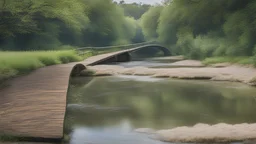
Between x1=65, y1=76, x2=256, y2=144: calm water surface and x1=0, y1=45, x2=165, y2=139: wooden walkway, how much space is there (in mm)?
576

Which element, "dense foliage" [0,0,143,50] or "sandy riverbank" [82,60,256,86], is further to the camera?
"sandy riverbank" [82,60,256,86]

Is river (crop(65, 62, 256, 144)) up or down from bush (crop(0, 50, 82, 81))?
down

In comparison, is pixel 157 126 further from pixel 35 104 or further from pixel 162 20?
pixel 162 20

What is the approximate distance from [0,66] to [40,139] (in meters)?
7.85

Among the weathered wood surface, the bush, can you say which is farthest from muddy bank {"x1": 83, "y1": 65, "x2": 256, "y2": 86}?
the weathered wood surface

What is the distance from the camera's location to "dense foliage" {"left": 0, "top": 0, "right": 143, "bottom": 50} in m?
14.8

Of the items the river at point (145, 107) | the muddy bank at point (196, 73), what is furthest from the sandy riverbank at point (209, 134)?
the muddy bank at point (196, 73)

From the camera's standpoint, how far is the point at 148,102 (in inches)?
453

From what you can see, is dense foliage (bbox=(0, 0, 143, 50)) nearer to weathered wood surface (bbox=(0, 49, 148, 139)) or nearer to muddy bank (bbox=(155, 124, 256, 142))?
weathered wood surface (bbox=(0, 49, 148, 139))

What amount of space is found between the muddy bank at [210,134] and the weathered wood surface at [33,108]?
2092mm

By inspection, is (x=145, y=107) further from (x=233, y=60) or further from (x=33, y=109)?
(x=233, y=60)

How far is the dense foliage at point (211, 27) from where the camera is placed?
22969mm

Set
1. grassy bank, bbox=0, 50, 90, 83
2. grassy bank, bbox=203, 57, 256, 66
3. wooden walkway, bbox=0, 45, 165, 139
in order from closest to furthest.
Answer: wooden walkway, bbox=0, 45, 165, 139 → grassy bank, bbox=0, 50, 90, 83 → grassy bank, bbox=203, 57, 256, 66

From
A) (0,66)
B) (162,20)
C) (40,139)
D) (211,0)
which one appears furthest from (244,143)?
(162,20)
